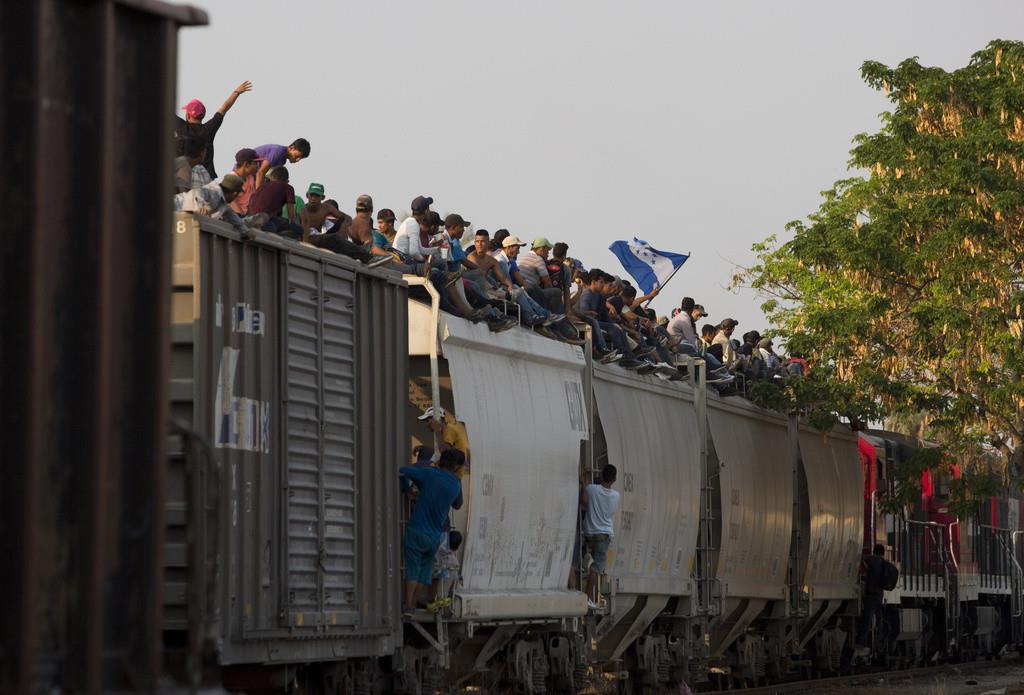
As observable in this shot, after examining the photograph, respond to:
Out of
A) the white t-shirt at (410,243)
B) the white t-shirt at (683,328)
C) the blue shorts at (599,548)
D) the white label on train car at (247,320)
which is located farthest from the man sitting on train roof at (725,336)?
the white label on train car at (247,320)

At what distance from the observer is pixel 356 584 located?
11.9m

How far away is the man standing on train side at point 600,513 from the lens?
54.4ft

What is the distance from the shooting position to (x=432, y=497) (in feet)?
42.1

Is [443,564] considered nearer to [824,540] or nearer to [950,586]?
[824,540]

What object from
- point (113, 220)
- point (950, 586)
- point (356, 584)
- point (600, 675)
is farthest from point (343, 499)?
point (950, 586)

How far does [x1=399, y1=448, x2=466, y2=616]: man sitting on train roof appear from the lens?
1284cm

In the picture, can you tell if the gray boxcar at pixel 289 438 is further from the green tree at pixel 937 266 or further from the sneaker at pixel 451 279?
the green tree at pixel 937 266

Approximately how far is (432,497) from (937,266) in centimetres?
1445

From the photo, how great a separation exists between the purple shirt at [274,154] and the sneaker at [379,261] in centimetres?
124

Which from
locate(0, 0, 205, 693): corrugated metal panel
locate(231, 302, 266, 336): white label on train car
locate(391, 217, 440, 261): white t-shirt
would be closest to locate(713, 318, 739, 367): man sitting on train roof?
locate(391, 217, 440, 261): white t-shirt

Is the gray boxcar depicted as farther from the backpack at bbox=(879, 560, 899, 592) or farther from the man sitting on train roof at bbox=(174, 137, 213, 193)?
the backpack at bbox=(879, 560, 899, 592)

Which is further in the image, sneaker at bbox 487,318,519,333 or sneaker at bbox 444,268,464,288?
sneaker at bbox 487,318,519,333

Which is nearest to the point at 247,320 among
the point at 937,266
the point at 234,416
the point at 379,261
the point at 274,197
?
the point at 234,416

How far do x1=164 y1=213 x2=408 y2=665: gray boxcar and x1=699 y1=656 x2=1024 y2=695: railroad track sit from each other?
9644 mm
